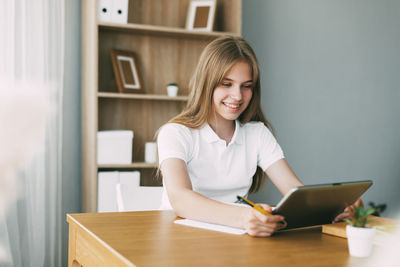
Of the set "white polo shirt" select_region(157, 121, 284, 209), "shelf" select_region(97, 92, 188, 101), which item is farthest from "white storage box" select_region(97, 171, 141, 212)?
"white polo shirt" select_region(157, 121, 284, 209)

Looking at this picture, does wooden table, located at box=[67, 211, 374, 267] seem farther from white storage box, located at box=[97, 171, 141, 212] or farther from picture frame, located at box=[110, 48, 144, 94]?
picture frame, located at box=[110, 48, 144, 94]

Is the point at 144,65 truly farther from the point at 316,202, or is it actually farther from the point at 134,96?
the point at 316,202

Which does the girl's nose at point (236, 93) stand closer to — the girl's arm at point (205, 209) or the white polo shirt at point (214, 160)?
the white polo shirt at point (214, 160)

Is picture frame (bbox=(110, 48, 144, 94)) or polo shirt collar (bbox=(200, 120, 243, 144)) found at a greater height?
picture frame (bbox=(110, 48, 144, 94))

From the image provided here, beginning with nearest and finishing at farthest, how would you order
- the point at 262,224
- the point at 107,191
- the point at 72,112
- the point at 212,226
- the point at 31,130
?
the point at 262,224, the point at 212,226, the point at 31,130, the point at 107,191, the point at 72,112

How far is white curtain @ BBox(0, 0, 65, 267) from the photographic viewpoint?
256cm

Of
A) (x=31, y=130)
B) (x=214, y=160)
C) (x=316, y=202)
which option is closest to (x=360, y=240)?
(x=316, y=202)

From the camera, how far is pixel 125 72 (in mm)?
3006

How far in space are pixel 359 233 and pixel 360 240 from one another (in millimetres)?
16

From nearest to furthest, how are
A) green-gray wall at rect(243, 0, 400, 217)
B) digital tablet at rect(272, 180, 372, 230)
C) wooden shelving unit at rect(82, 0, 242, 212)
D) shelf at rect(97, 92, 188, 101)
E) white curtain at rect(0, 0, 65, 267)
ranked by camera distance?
digital tablet at rect(272, 180, 372, 230) < white curtain at rect(0, 0, 65, 267) < shelf at rect(97, 92, 188, 101) < wooden shelving unit at rect(82, 0, 242, 212) < green-gray wall at rect(243, 0, 400, 217)

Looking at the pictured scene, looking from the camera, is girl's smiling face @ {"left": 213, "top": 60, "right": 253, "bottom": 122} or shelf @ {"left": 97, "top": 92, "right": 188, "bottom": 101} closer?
girl's smiling face @ {"left": 213, "top": 60, "right": 253, "bottom": 122}

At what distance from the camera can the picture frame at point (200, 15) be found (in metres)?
3.10

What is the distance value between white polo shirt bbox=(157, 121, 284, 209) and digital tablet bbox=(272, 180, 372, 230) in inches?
21.7

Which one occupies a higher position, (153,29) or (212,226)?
(153,29)
